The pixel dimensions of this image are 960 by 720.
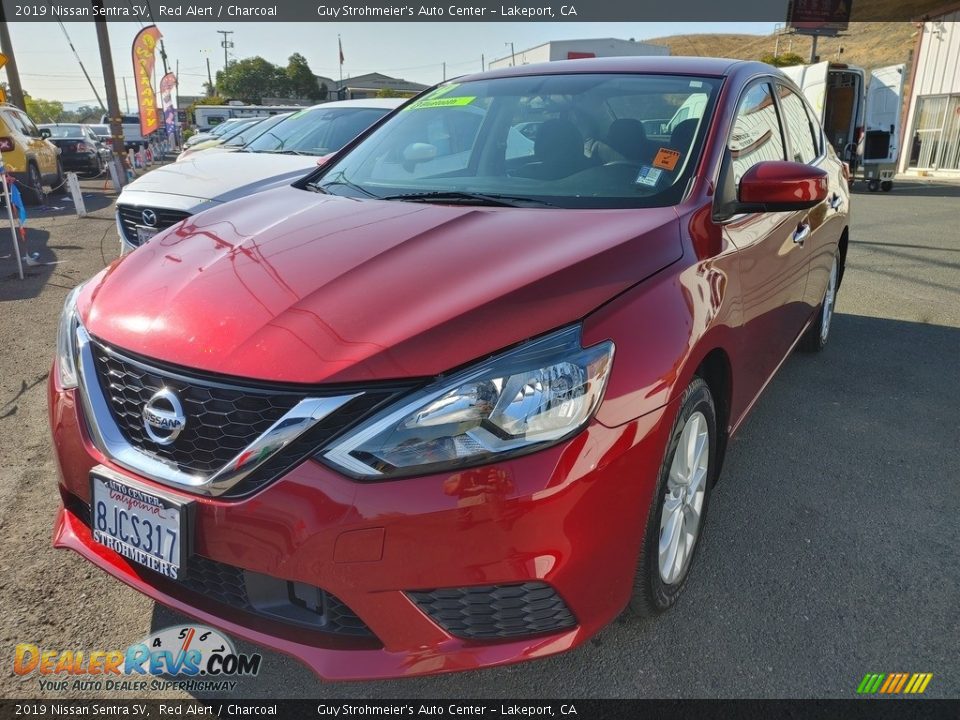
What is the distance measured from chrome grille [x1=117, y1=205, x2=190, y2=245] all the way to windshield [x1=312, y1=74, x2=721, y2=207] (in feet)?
8.15

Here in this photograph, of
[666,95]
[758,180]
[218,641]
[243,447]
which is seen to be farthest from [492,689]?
[666,95]

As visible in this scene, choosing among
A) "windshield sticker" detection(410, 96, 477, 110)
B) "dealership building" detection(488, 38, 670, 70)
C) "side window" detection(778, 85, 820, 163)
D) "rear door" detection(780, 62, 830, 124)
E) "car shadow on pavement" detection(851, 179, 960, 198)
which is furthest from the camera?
"dealership building" detection(488, 38, 670, 70)

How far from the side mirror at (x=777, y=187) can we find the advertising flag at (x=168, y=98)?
25639 mm

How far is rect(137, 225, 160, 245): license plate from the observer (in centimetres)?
509

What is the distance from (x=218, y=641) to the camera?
2039 millimetres

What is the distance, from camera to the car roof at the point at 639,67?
2799 millimetres

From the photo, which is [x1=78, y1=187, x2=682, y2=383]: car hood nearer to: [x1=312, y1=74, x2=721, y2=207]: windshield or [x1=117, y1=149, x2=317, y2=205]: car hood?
[x1=312, y1=74, x2=721, y2=207]: windshield

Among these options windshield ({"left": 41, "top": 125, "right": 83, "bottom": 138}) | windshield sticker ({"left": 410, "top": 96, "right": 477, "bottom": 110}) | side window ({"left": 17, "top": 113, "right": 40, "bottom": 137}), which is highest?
windshield sticker ({"left": 410, "top": 96, "right": 477, "bottom": 110})

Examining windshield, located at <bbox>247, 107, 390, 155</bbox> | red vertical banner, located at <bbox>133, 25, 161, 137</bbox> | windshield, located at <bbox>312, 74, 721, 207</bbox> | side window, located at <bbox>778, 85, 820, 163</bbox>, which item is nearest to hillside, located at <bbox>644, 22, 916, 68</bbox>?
red vertical banner, located at <bbox>133, 25, 161, 137</bbox>

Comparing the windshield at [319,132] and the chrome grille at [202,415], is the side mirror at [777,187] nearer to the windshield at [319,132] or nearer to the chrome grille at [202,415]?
the chrome grille at [202,415]

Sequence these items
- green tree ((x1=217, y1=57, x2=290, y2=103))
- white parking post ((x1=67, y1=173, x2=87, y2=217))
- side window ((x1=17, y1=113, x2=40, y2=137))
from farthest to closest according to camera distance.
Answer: green tree ((x1=217, y1=57, x2=290, y2=103)), side window ((x1=17, y1=113, x2=40, y2=137)), white parking post ((x1=67, y1=173, x2=87, y2=217))

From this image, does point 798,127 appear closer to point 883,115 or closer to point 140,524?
point 140,524

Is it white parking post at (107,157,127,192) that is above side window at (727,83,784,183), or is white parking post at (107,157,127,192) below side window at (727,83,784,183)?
below

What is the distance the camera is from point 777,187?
221cm
